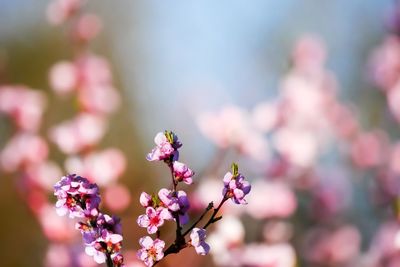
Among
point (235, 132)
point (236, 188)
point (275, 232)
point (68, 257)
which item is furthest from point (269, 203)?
point (236, 188)

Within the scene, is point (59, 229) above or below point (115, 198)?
below

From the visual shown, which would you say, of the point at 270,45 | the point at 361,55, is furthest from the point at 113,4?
the point at 361,55

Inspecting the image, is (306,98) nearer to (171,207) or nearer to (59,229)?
(59,229)

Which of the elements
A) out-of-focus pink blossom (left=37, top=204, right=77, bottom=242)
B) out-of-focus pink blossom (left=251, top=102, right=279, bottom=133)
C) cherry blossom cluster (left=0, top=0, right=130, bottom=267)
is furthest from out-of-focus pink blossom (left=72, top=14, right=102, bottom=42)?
out-of-focus pink blossom (left=37, top=204, right=77, bottom=242)

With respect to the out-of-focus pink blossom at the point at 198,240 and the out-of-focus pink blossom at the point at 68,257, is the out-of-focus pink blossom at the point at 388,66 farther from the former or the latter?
the out-of-focus pink blossom at the point at 198,240

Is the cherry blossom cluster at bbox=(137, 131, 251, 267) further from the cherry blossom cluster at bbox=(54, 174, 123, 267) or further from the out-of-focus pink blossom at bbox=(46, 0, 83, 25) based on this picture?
the out-of-focus pink blossom at bbox=(46, 0, 83, 25)

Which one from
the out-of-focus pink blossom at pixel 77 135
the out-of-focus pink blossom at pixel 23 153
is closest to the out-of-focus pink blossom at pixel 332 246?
the out-of-focus pink blossom at pixel 77 135
